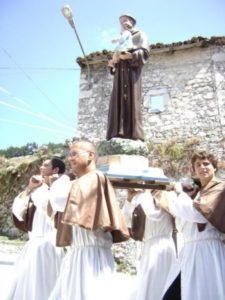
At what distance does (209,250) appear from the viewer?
9.68ft

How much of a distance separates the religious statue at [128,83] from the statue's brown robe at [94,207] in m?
1.48

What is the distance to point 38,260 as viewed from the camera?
11.8ft

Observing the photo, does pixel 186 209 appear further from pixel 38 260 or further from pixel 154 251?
pixel 38 260

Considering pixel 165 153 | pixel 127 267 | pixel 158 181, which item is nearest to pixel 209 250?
pixel 158 181

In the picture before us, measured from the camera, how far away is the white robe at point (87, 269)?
2.55 m

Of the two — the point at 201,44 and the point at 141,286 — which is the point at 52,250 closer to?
the point at 141,286

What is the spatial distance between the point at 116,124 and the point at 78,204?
5.98ft

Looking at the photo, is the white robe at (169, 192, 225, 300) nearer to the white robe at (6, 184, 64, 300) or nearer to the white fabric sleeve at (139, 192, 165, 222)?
the white fabric sleeve at (139, 192, 165, 222)

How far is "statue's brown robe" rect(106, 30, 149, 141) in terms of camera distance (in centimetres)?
419

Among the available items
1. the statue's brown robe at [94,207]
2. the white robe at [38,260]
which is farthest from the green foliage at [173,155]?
the statue's brown robe at [94,207]

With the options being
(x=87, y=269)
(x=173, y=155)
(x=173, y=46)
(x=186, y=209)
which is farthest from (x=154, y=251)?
(x=173, y=46)

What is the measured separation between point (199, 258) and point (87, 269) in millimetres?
1029

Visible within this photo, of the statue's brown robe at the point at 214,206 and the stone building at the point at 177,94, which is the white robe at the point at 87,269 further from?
the stone building at the point at 177,94

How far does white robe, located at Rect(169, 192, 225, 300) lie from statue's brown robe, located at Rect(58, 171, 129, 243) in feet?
2.03
